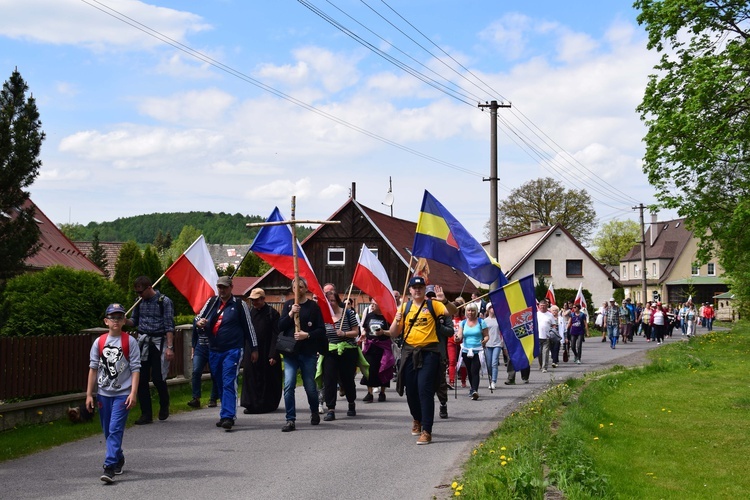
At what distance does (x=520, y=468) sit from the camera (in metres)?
7.45

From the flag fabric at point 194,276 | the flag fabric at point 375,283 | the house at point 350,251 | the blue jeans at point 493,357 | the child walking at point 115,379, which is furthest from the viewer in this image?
the house at point 350,251

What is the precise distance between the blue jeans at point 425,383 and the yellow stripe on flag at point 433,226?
2.48m

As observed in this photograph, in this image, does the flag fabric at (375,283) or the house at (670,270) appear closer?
the flag fabric at (375,283)

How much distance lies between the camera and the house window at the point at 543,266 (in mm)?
64500

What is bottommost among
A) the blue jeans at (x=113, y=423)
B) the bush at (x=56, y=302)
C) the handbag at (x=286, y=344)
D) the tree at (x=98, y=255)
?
the blue jeans at (x=113, y=423)

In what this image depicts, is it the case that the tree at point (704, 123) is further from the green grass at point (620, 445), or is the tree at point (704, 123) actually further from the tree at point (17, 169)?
the tree at point (17, 169)

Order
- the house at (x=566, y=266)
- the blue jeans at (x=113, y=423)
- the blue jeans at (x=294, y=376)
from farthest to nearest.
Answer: the house at (x=566, y=266) → the blue jeans at (x=294, y=376) → the blue jeans at (x=113, y=423)

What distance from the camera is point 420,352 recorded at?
10430mm

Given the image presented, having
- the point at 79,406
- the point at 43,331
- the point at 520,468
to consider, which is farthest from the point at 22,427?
the point at 520,468

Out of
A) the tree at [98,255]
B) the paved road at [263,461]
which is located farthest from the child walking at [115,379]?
the tree at [98,255]

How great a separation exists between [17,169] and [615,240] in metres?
114

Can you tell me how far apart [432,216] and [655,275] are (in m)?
91.3

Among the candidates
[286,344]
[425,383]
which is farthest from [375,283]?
[425,383]

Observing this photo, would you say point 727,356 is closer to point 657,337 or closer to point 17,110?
point 657,337
